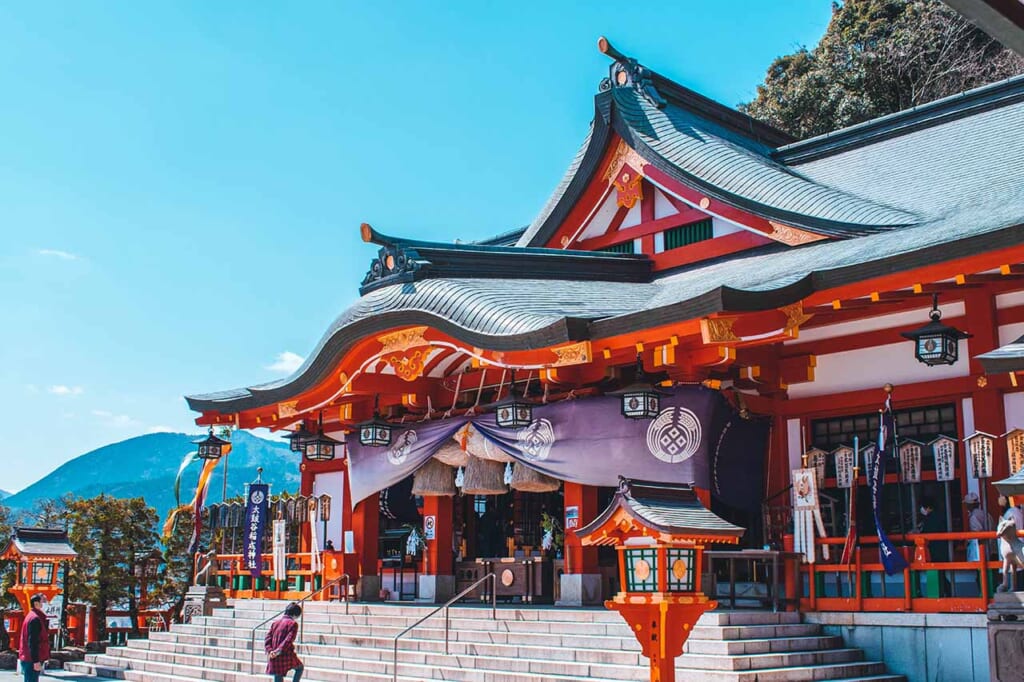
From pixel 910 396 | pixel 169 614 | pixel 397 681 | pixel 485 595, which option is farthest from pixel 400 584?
pixel 169 614

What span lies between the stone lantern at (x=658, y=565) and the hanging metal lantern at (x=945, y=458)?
14.5ft

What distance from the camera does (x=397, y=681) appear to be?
12.0 m

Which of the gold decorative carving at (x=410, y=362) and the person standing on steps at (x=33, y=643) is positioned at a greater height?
the gold decorative carving at (x=410, y=362)

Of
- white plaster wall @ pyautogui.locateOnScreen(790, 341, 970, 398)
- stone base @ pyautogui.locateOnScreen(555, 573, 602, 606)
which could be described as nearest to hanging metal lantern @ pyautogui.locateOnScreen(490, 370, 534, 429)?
stone base @ pyautogui.locateOnScreen(555, 573, 602, 606)

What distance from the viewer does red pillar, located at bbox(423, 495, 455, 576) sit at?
16328 mm

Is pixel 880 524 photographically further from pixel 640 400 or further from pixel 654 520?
pixel 654 520

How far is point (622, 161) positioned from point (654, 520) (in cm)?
919

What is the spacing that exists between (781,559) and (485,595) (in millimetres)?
5411

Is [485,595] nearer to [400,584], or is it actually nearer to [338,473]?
[400,584]

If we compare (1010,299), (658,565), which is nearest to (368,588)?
(658,565)

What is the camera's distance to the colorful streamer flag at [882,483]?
11.0 metres

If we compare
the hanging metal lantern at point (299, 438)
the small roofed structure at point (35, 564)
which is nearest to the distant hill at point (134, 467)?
the small roofed structure at point (35, 564)

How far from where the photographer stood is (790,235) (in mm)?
13914

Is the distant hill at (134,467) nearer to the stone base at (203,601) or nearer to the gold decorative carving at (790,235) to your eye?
the stone base at (203,601)
